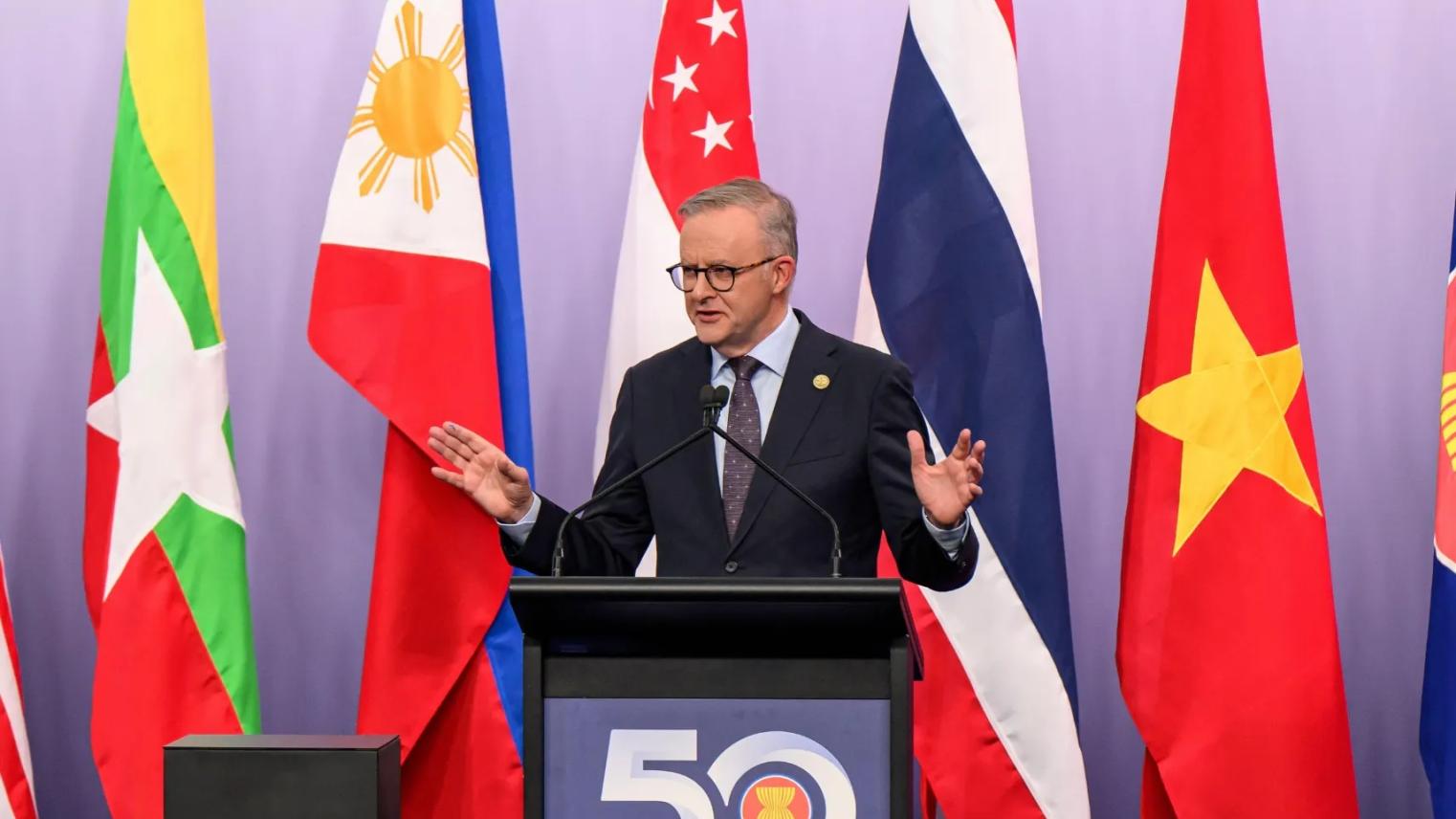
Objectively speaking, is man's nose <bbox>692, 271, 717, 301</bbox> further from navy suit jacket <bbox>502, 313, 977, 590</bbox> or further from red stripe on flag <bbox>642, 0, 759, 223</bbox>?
red stripe on flag <bbox>642, 0, 759, 223</bbox>

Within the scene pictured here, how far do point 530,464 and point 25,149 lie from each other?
1562 millimetres

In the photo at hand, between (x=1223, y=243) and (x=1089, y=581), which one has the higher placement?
(x=1223, y=243)

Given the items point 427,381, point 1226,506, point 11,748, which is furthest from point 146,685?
point 1226,506

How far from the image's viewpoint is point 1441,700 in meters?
2.57

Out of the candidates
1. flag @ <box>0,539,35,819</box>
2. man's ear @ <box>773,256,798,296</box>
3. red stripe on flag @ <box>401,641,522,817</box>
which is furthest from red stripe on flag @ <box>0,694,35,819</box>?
man's ear @ <box>773,256,798,296</box>

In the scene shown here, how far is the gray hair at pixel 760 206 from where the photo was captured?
220 centimetres

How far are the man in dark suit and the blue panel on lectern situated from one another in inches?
21.6

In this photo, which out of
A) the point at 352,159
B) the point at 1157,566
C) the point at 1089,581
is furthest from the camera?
the point at 1089,581

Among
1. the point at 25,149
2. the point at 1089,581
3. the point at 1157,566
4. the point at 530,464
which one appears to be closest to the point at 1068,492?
the point at 1089,581

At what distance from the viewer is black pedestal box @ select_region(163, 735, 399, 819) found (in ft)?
4.84

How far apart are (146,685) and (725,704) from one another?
1.73 m

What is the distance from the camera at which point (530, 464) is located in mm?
3002

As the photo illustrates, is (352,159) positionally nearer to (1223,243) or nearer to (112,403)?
(112,403)

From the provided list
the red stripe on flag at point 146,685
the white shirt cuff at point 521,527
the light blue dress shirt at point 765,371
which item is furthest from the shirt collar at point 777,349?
the red stripe on flag at point 146,685
